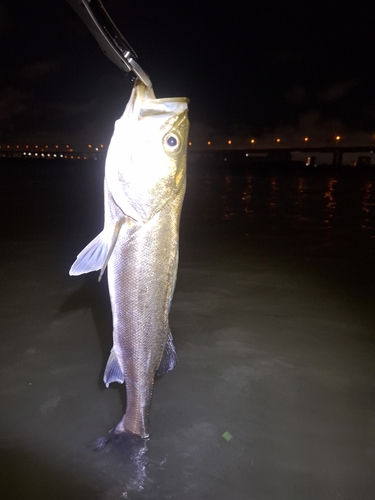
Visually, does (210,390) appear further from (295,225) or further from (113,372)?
(295,225)

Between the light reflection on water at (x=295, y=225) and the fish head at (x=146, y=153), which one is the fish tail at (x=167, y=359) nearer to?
the fish head at (x=146, y=153)

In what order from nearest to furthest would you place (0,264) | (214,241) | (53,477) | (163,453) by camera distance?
(53,477)
(163,453)
(0,264)
(214,241)

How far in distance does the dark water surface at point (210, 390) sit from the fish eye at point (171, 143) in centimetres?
232

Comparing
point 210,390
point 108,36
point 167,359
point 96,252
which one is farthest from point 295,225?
point 108,36

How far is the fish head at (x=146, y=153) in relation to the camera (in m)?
2.55

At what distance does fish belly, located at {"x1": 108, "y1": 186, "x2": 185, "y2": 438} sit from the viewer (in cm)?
265

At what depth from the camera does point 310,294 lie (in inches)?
267

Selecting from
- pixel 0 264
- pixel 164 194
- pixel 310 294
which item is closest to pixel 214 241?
pixel 310 294

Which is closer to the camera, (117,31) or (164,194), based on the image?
(117,31)

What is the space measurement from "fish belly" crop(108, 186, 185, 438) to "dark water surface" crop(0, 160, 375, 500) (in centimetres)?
70

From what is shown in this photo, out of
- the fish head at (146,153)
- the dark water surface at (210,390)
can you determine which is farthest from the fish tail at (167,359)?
the fish head at (146,153)

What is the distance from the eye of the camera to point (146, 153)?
257cm

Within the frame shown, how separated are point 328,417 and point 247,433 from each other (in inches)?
33.9

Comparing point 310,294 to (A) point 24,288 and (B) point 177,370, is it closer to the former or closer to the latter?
(B) point 177,370
